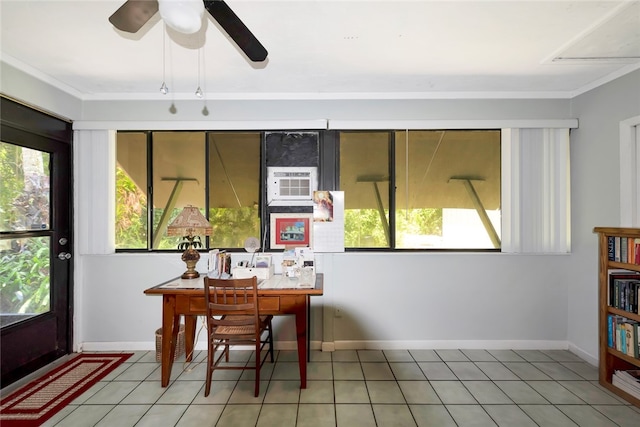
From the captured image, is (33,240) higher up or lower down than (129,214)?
lower down

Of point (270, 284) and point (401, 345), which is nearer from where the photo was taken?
point (270, 284)

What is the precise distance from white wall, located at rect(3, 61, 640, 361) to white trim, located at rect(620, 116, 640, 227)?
27.7 inches

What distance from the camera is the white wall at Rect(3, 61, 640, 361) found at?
3328mm

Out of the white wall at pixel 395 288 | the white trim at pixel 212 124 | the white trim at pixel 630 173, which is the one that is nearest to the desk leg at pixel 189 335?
the white wall at pixel 395 288

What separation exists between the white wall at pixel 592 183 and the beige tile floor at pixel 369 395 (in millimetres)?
469

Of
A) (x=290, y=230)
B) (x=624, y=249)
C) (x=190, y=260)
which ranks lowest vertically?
(x=190, y=260)

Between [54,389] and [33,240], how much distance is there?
4.21 ft

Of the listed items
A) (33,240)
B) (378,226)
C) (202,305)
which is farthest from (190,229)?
(378,226)

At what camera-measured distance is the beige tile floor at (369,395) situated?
2.22 metres

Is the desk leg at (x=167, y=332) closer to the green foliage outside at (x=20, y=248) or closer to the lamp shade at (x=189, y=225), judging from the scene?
the lamp shade at (x=189, y=225)

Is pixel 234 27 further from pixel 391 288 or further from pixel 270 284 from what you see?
pixel 391 288

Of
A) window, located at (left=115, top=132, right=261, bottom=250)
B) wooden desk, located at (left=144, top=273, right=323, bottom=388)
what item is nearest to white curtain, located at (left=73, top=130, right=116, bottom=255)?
window, located at (left=115, top=132, right=261, bottom=250)

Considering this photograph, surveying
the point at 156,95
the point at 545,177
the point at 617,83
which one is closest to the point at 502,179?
the point at 545,177

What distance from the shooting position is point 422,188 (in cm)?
378
